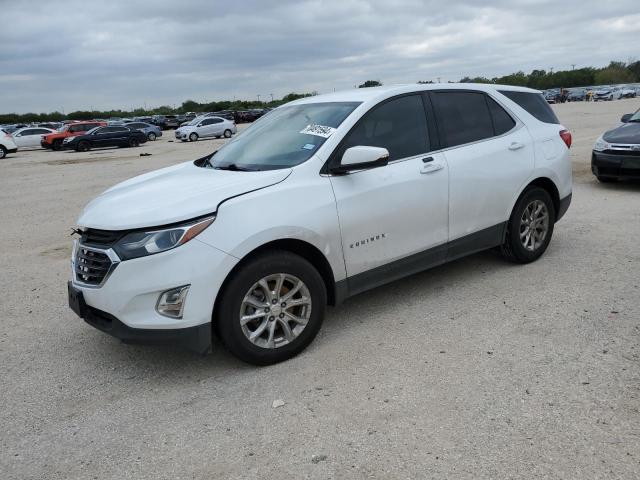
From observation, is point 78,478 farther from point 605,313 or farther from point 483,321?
point 605,313

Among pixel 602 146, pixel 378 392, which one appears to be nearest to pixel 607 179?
pixel 602 146

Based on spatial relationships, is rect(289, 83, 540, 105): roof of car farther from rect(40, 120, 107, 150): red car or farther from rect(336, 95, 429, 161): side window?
rect(40, 120, 107, 150): red car

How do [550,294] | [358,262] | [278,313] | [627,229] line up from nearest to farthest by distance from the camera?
1. [278,313]
2. [358,262]
3. [550,294]
4. [627,229]

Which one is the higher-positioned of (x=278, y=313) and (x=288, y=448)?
(x=278, y=313)

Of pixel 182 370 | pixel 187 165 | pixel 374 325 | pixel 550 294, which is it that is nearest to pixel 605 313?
pixel 550 294

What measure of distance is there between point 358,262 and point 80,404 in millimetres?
2073

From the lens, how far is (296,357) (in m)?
3.83

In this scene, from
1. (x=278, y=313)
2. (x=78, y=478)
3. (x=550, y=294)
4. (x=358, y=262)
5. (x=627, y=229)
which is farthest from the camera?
(x=627, y=229)

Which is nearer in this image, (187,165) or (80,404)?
(80,404)

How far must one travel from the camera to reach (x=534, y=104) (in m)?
5.66

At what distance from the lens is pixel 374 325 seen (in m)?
4.31

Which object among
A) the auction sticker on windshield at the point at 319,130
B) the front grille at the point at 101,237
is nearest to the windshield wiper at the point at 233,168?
the auction sticker on windshield at the point at 319,130

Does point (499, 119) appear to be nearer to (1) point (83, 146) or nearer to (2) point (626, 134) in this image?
(2) point (626, 134)

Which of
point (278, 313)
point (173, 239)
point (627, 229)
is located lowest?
point (627, 229)
